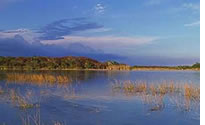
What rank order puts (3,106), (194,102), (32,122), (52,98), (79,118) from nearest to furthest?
(32,122), (79,118), (3,106), (194,102), (52,98)

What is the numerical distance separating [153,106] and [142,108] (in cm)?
54

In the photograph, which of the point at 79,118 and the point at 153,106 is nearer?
the point at 79,118

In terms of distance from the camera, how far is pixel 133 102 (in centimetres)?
1192

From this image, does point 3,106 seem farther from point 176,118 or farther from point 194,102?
point 194,102

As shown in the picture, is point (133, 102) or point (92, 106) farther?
point (133, 102)

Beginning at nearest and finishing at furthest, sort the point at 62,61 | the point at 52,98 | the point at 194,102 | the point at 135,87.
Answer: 1. the point at 194,102
2. the point at 52,98
3. the point at 135,87
4. the point at 62,61

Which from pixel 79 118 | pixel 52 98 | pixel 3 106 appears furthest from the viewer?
pixel 52 98

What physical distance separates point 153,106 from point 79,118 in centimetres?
341
